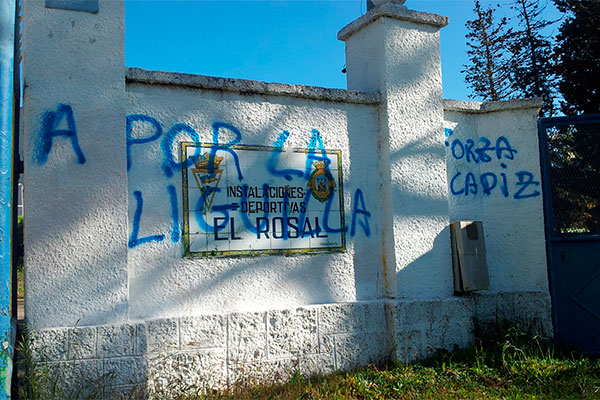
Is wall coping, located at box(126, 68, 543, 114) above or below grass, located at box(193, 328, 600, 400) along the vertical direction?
above

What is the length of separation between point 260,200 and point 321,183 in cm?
61

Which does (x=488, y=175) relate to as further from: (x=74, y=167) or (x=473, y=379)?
(x=74, y=167)

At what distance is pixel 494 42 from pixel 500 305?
47.5 feet

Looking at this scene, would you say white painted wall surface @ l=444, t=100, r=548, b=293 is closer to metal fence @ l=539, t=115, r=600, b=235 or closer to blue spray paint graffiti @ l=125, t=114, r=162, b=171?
metal fence @ l=539, t=115, r=600, b=235

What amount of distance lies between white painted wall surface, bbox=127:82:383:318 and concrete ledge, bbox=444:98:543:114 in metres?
1.02

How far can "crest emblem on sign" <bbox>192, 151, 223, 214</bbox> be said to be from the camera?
176 inches

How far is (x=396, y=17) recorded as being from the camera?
5285 millimetres

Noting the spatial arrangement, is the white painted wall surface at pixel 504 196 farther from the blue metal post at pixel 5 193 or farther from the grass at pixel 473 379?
the blue metal post at pixel 5 193

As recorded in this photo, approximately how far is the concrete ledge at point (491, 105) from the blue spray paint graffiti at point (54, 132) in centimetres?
354

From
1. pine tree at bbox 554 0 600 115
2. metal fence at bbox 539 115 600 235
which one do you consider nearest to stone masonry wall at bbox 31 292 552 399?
metal fence at bbox 539 115 600 235

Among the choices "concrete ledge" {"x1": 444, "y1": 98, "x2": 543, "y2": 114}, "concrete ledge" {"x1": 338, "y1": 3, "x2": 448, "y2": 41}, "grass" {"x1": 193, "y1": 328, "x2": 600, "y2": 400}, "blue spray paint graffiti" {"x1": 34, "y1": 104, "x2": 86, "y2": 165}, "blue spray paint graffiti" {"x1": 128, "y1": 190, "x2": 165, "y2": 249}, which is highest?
"concrete ledge" {"x1": 338, "y1": 3, "x2": 448, "y2": 41}

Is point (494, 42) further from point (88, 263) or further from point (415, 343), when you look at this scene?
point (88, 263)

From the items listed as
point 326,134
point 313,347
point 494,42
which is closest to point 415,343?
point 313,347

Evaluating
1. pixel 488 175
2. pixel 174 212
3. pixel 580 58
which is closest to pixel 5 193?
pixel 174 212
